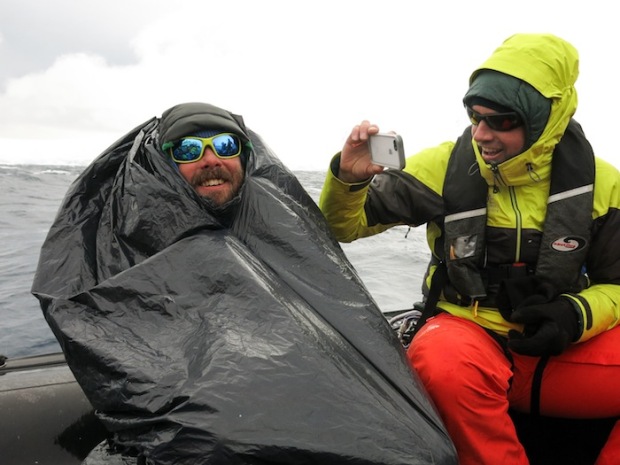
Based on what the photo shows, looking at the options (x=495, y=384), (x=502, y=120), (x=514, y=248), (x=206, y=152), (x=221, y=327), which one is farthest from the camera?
(x=206, y=152)

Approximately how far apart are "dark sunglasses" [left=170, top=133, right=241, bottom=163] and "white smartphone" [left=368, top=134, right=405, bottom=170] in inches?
21.2

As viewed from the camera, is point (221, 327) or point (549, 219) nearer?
point (221, 327)

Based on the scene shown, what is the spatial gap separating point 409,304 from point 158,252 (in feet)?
11.1

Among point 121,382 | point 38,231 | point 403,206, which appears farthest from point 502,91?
point 38,231

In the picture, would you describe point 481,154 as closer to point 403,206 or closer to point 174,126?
point 403,206

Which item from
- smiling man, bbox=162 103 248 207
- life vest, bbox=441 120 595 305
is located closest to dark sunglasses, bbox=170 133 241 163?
smiling man, bbox=162 103 248 207

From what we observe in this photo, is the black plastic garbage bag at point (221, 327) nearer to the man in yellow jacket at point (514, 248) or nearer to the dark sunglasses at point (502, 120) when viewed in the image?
the man in yellow jacket at point (514, 248)

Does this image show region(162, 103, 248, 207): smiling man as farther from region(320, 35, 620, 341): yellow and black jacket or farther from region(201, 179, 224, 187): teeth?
region(320, 35, 620, 341): yellow and black jacket

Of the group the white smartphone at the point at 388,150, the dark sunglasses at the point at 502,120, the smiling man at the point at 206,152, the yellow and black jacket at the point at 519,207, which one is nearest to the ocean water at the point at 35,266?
the yellow and black jacket at the point at 519,207

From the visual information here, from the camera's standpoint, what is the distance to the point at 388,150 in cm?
193

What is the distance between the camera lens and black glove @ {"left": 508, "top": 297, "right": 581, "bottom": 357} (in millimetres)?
1777

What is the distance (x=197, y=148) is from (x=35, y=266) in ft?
13.4

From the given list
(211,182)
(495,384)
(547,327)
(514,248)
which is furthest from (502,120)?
(211,182)

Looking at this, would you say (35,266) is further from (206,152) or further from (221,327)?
(221,327)
